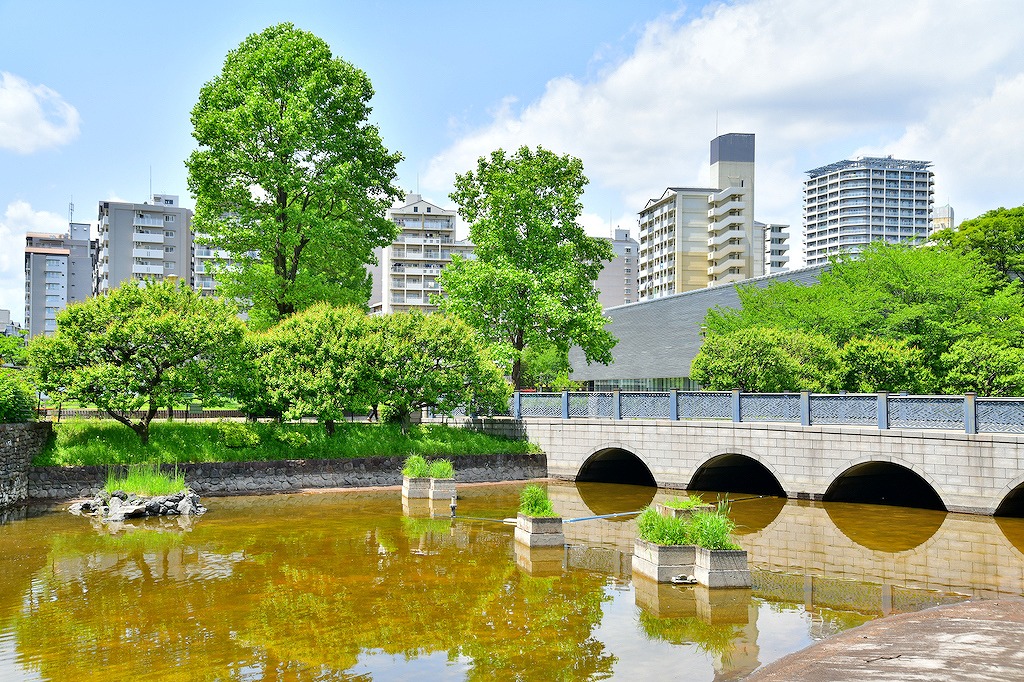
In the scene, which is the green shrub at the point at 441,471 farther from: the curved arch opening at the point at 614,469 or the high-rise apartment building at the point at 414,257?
the high-rise apartment building at the point at 414,257

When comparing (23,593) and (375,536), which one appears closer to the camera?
(23,593)

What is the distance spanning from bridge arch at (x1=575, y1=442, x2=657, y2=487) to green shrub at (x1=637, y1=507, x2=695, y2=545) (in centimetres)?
1667

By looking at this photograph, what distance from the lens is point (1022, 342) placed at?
31812mm

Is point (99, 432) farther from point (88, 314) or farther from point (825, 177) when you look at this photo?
point (825, 177)

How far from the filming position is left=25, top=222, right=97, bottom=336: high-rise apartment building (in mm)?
125000

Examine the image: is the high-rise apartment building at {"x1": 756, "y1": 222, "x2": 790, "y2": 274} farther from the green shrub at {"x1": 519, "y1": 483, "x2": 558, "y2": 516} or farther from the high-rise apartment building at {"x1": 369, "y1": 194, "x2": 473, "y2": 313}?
the green shrub at {"x1": 519, "y1": 483, "x2": 558, "y2": 516}

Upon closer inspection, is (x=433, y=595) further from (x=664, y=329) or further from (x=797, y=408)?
(x=664, y=329)

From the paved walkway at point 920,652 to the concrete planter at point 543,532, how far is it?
8.03 meters

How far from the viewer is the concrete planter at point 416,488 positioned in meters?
28.5

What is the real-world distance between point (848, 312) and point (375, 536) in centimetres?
2362

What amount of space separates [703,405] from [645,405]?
2.57 metres

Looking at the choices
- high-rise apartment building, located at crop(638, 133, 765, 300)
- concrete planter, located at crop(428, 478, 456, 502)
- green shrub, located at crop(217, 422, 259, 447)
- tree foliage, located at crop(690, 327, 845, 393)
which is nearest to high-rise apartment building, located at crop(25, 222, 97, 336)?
high-rise apartment building, located at crop(638, 133, 765, 300)

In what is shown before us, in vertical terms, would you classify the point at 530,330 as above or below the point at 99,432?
above

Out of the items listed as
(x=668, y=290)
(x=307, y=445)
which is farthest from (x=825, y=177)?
(x=307, y=445)
